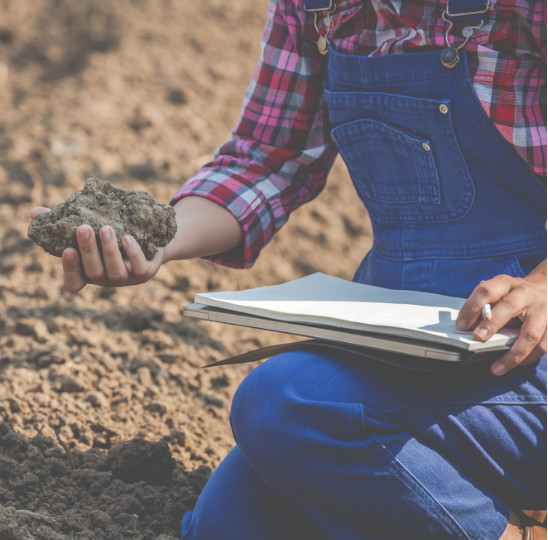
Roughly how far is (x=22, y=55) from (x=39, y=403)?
10.9 feet

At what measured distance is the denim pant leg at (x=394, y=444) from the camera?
1251 millimetres

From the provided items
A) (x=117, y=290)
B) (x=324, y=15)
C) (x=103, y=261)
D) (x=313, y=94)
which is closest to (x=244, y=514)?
(x=103, y=261)

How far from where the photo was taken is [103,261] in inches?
51.7

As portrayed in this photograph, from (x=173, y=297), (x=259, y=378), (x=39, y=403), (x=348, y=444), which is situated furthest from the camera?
(x=173, y=297)

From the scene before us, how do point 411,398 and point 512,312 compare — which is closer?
point 512,312

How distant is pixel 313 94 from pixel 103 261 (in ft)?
2.10

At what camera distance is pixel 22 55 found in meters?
4.61

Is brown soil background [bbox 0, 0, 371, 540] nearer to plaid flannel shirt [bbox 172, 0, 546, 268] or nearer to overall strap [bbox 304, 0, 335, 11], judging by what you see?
plaid flannel shirt [bbox 172, 0, 546, 268]

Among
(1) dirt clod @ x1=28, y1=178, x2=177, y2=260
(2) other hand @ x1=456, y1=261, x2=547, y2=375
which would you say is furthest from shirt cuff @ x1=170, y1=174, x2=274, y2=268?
(2) other hand @ x1=456, y1=261, x2=547, y2=375

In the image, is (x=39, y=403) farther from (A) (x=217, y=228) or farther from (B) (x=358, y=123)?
(B) (x=358, y=123)

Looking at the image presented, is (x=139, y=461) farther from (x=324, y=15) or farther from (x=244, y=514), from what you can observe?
(x=324, y=15)

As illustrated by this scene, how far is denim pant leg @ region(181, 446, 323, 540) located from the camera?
146 centimetres

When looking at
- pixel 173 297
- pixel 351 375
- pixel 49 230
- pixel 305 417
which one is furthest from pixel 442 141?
pixel 173 297

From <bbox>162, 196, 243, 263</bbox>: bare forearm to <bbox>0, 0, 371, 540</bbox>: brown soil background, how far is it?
0.47m
